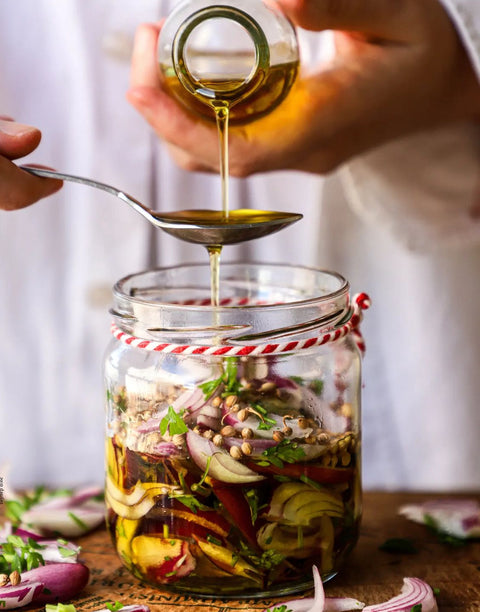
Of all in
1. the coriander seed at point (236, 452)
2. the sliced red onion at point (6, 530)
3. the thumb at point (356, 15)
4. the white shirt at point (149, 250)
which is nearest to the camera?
the coriander seed at point (236, 452)

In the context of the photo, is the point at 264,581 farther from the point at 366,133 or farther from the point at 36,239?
the point at 36,239

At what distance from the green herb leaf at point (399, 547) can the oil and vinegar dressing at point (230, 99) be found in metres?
0.36

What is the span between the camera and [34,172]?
921 mm

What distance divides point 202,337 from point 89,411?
0.74 metres

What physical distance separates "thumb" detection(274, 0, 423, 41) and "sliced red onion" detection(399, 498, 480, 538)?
0.60 m

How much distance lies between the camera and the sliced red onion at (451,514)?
104 centimetres

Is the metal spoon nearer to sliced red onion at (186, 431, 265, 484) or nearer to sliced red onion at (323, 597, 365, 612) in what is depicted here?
sliced red onion at (186, 431, 265, 484)

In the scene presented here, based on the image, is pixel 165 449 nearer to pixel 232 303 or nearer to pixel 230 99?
pixel 232 303

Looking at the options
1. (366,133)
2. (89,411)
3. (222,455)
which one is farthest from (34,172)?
(89,411)

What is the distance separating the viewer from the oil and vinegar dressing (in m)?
0.91

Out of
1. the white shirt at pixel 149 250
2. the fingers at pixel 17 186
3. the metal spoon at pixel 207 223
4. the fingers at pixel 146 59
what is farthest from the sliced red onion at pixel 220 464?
the white shirt at pixel 149 250

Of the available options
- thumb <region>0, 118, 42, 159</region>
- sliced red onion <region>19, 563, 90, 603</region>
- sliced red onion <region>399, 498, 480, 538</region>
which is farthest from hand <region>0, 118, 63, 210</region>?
sliced red onion <region>399, 498, 480, 538</region>

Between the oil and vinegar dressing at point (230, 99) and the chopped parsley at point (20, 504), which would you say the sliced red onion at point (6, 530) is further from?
the oil and vinegar dressing at point (230, 99)

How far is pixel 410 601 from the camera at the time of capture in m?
0.85
